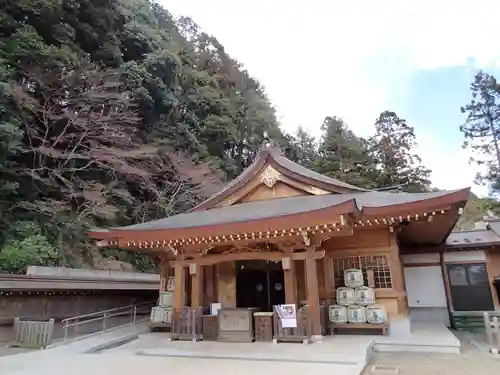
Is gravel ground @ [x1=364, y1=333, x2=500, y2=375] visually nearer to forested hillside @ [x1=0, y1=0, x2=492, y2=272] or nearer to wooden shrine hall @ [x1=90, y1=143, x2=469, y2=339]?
wooden shrine hall @ [x1=90, y1=143, x2=469, y2=339]

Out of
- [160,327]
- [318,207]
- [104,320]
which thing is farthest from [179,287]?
[318,207]

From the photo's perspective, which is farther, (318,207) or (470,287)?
(470,287)

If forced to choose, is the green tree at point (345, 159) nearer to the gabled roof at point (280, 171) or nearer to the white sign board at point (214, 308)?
the gabled roof at point (280, 171)

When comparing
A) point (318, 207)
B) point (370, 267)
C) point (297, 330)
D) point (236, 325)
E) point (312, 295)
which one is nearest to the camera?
point (297, 330)

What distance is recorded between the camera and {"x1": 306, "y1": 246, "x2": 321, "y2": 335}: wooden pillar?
24.8ft

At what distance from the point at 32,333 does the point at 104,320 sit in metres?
2.19

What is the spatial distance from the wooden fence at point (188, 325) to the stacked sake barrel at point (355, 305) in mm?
3102

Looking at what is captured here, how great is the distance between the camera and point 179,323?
27.9ft

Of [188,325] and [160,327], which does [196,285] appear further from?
[160,327]

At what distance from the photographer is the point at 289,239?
806 cm

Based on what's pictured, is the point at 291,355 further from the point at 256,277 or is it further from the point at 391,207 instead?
the point at 256,277

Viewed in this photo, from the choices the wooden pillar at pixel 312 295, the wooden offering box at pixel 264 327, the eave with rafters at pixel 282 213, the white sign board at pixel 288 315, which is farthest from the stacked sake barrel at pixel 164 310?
the wooden pillar at pixel 312 295

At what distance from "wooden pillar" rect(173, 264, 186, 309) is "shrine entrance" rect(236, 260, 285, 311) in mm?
2130

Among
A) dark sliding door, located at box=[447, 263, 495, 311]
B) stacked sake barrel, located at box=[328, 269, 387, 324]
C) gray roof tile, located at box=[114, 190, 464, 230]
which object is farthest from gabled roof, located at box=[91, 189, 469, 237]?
dark sliding door, located at box=[447, 263, 495, 311]
